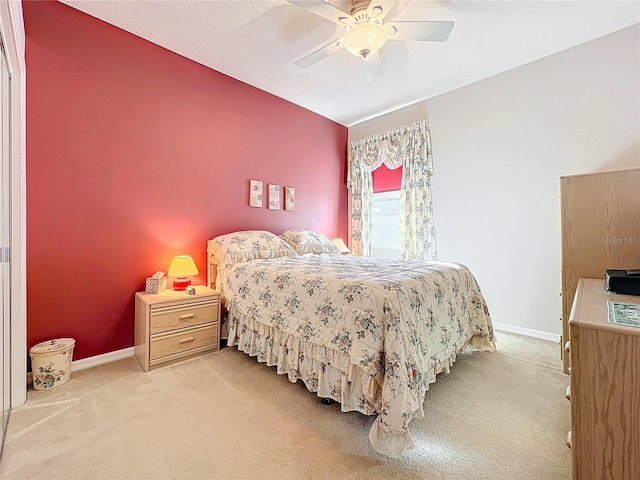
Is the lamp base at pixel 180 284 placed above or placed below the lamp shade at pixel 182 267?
below

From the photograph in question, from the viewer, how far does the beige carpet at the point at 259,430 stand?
128cm

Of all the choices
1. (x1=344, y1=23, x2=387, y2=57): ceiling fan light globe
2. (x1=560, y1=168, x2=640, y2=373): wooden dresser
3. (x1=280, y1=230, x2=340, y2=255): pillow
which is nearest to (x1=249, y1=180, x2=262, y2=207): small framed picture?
(x1=280, y1=230, x2=340, y2=255): pillow

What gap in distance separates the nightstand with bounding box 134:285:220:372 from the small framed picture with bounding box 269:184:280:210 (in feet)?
4.83

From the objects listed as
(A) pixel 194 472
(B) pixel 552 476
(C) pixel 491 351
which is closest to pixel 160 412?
(A) pixel 194 472

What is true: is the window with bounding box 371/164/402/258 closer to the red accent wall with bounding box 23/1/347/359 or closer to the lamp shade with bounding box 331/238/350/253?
the lamp shade with bounding box 331/238/350/253

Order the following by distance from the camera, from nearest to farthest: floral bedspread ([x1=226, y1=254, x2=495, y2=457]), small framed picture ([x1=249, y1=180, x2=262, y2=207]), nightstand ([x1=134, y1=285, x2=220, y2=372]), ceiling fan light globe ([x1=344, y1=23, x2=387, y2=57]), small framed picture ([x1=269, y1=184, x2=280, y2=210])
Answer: floral bedspread ([x1=226, y1=254, x2=495, y2=457]), ceiling fan light globe ([x1=344, y1=23, x2=387, y2=57]), nightstand ([x1=134, y1=285, x2=220, y2=372]), small framed picture ([x1=249, y1=180, x2=262, y2=207]), small framed picture ([x1=269, y1=184, x2=280, y2=210])

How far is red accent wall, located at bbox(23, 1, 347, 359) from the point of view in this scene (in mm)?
2092

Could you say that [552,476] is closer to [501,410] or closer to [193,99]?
[501,410]

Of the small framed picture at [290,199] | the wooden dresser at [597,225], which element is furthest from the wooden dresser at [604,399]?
the small framed picture at [290,199]

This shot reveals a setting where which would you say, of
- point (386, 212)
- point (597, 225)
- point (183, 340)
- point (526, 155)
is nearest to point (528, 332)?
point (597, 225)

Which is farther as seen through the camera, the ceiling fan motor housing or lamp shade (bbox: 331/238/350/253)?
lamp shade (bbox: 331/238/350/253)

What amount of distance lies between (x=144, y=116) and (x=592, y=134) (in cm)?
419

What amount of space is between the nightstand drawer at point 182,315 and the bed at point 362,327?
18cm

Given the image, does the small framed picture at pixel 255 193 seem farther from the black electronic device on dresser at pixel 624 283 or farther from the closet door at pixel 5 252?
the black electronic device on dresser at pixel 624 283
